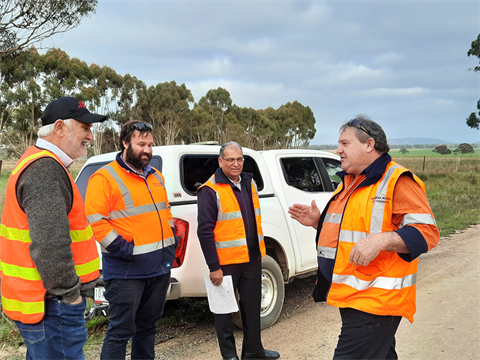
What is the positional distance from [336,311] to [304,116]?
74.2 m

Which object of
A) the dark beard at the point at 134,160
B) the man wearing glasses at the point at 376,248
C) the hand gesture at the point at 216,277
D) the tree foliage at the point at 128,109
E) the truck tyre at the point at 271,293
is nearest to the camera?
the man wearing glasses at the point at 376,248

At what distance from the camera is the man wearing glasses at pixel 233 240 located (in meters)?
3.49

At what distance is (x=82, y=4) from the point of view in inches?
524

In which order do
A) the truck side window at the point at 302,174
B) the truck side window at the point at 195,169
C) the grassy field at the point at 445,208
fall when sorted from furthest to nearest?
1. the truck side window at the point at 302,174
2. the grassy field at the point at 445,208
3. the truck side window at the point at 195,169

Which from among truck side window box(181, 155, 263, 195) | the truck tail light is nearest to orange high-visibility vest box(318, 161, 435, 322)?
the truck tail light

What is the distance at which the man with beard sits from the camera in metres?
2.97

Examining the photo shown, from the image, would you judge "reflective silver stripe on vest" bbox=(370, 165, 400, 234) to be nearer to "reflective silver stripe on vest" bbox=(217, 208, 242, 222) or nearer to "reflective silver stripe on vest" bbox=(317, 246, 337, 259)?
"reflective silver stripe on vest" bbox=(317, 246, 337, 259)

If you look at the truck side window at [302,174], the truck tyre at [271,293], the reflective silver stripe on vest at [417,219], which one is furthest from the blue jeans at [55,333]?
the truck side window at [302,174]

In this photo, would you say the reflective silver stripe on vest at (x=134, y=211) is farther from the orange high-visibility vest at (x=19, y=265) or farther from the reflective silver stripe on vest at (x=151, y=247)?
the orange high-visibility vest at (x=19, y=265)

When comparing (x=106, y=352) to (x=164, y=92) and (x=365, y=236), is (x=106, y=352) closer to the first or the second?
(x=365, y=236)

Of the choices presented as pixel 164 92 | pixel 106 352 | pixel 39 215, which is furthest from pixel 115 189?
pixel 164 92

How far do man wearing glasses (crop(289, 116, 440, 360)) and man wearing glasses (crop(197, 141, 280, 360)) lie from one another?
4.27 ft

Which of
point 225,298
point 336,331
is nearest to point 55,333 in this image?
point 225,298

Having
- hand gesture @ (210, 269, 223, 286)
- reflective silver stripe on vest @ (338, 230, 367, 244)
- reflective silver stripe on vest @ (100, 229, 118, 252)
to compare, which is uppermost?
reflective silver stripe on vest @ (338, 230, 367, 244)
